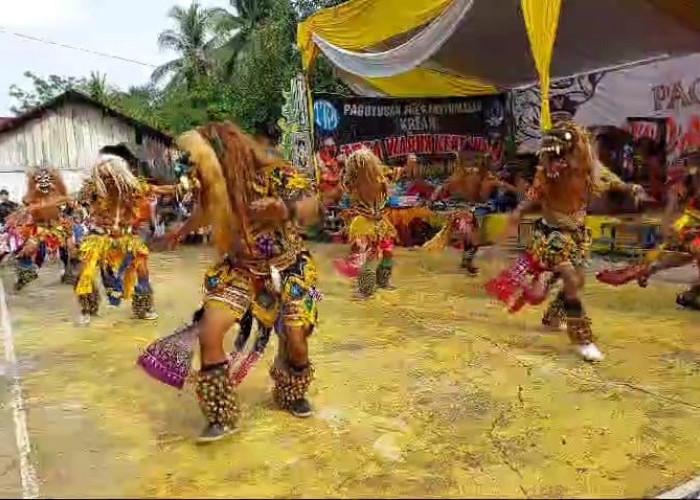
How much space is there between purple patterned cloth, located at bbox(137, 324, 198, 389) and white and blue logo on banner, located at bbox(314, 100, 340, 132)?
8589 mm

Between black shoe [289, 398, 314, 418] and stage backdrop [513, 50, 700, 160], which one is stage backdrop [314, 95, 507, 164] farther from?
black shoe [289, 398, 314, 418]

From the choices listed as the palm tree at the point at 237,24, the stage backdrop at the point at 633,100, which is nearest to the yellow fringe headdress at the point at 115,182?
the stage backdrop at the point at 633,100

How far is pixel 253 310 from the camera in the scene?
12.5 feet

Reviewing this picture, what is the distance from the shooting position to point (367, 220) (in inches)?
293

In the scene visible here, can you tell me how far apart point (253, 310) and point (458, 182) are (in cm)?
613

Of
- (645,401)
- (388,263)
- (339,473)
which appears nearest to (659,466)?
(645,401)

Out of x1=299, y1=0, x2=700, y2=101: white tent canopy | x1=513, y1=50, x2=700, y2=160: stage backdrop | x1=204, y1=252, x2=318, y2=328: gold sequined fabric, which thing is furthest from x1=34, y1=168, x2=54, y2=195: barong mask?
x1=513, y1=50, x2=700, y2=160: stage backdrop

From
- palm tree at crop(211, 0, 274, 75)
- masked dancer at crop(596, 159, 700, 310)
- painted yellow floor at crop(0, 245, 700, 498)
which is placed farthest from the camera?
palm tree at crop(211, 0, 274, 75)

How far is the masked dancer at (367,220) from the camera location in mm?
7262

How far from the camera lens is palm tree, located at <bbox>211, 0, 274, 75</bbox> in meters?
26.8

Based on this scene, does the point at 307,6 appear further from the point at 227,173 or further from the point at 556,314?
the point at 227,173

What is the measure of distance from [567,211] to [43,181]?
19.7 ft

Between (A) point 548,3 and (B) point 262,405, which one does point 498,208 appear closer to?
(A) point 548,3

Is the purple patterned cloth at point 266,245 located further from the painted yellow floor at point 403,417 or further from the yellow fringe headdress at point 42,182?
the yellow fringe headdress at point 42,182
